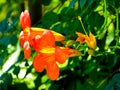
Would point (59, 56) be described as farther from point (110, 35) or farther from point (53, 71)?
point (110, 35)

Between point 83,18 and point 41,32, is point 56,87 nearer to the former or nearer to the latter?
point 83,18

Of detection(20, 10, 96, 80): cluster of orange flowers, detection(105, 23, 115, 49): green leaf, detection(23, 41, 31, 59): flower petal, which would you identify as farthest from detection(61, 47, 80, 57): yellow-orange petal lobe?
detection(105, 23, 115, 49): green leaf

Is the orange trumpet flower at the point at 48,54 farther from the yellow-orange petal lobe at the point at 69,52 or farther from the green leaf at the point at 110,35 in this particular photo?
the green leaf at the point at 110,35

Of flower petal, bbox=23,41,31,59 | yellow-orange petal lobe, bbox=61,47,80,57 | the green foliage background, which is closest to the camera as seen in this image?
flower petal, bbox=23,41,31,59

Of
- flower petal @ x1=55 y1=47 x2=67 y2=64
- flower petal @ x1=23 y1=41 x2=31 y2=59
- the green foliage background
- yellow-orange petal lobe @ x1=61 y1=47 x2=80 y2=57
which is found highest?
flower petal @ x1=23 y1=41 x2=31 y2=59

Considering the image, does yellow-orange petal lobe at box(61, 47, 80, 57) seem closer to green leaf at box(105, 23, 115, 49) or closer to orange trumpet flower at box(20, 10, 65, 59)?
orange trumpet flower at box(20, 10, 65, 59)

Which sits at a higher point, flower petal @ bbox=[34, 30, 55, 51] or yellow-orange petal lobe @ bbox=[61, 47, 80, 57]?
flower petal @ bbox=[34, 30, 55, 51]

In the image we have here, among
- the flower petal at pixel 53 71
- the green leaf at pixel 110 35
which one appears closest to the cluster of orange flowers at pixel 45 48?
the flower petal at pixel 53 71

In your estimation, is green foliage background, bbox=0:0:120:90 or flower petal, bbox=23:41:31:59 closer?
flower petal, bbox=23:41:31:59
